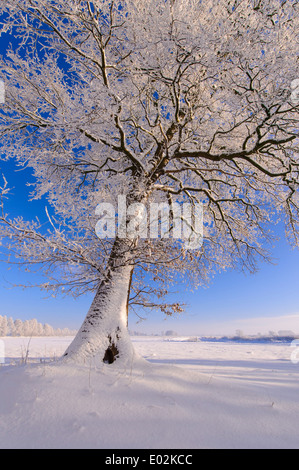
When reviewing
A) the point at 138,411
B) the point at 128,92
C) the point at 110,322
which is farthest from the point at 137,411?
the point at 128,92

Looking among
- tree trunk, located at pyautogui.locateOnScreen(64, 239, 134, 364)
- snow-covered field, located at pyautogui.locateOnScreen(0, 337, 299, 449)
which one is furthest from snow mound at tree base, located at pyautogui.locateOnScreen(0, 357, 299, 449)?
tree trunk, located at pyautogui.locateOnScreen(64, 239, 134, 364)

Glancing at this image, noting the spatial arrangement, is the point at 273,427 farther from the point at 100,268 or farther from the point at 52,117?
the point at 52,117

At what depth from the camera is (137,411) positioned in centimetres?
220

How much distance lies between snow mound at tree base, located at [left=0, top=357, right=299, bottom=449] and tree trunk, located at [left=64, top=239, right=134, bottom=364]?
0.57 meters

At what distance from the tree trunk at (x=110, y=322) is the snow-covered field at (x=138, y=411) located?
1.84 feet

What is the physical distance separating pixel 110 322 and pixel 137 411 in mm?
1924

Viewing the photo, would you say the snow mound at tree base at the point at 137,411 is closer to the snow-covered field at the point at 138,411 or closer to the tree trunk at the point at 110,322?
the snow-covered field at the point at 138,411

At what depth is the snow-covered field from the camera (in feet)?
6.00

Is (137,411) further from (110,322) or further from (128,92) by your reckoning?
(128,92)

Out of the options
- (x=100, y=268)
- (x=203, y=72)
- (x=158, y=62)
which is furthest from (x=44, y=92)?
(x=100, y=268)

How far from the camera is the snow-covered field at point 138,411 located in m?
1.83

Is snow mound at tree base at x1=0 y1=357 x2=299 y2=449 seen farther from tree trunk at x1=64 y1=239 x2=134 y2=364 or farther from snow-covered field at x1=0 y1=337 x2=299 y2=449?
tree trunk at x1=64 y1=239 x2=134 y2=364

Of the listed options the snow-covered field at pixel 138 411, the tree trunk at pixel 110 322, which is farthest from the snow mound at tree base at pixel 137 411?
the tree trunk at pixel 110 322

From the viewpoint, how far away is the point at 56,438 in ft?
5.98
